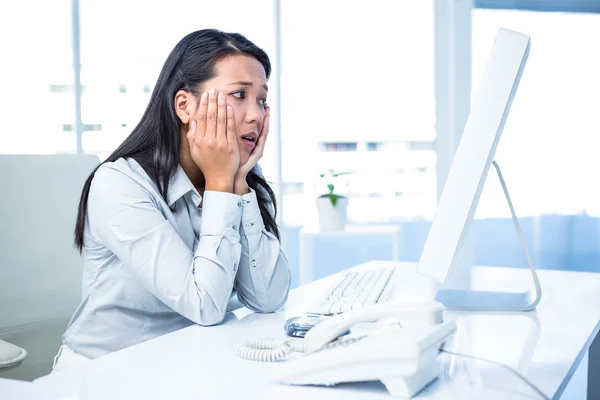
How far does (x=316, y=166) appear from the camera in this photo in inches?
183

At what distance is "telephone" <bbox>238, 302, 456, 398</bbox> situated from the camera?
658mm

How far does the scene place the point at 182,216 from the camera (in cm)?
132

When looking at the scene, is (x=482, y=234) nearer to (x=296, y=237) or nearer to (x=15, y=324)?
(x=296, y=237)

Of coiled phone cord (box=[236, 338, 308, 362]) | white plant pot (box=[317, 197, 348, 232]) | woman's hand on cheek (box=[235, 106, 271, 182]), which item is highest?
woman's hand on cheek (box=[235, 106, 271, 182])

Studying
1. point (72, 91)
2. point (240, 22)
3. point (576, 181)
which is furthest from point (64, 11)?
point (576, 181)

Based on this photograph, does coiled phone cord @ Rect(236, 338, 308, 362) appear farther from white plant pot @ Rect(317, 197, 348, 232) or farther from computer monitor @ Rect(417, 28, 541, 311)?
white plant pot @ Rect(317, 197, 348, 232)

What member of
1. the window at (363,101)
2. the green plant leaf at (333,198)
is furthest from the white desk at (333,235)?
the window at (363,101)

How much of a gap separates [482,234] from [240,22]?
7.18 feet

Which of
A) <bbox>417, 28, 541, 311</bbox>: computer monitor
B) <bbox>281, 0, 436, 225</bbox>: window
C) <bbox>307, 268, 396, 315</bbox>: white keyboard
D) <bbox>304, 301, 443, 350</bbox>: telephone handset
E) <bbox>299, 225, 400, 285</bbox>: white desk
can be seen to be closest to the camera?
<bbox>304, 301, 443, 350</bbox>: telephone handset

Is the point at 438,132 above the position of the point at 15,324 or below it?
above

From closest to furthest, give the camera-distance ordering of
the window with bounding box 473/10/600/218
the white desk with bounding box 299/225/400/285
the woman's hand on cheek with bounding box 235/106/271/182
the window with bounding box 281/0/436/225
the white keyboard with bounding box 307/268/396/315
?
the white keyboard with bounding box 307/268/396/315, the woman's hand on cheek with bounding box 235/106/271/182, the white desk with bounding box 299/225/400/285, the window with bounding box 473/10/600/218, the window with bounding box 281/0/436/225

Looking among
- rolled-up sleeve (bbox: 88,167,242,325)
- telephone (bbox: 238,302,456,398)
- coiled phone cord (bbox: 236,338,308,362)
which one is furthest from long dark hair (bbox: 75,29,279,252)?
telephone (bbox: 238,302,456,398)

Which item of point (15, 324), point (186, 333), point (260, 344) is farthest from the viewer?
point (15, 324)

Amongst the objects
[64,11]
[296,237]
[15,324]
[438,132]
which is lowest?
[296,237]
